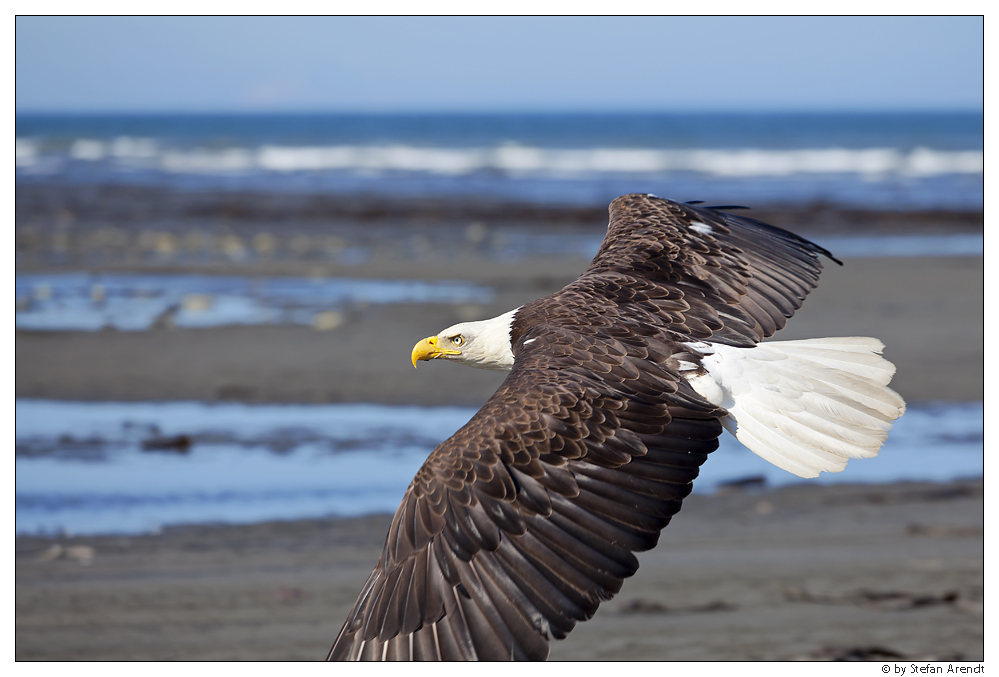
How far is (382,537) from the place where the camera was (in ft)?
16.3

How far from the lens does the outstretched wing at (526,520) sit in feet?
8.82

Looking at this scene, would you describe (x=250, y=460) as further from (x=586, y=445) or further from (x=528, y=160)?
(x=528, y=160)

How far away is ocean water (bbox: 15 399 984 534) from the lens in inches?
208

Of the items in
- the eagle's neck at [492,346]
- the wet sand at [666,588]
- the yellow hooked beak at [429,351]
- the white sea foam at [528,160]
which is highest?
the eagle's neck at [492,346]

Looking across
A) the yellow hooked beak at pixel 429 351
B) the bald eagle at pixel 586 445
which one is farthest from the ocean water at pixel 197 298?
the bald eagle at pixel 586 445

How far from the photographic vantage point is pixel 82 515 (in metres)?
5.21

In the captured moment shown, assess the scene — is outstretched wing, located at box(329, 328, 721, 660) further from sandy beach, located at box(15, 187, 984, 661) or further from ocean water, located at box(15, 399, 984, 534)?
ocean water, located at box(15, 399, 984, 534)

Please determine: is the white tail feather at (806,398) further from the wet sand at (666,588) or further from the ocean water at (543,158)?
the ocean water at (543,158)

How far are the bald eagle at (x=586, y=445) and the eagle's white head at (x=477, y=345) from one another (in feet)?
0.04

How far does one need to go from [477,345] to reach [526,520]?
4.50 ft

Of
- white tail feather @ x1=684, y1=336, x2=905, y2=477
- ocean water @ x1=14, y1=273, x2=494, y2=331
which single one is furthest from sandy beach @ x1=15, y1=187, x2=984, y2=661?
white tail feather @ x1=684, y1=336, x2=905, y2=477

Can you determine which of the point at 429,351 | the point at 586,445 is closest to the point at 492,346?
the point at 429,351
